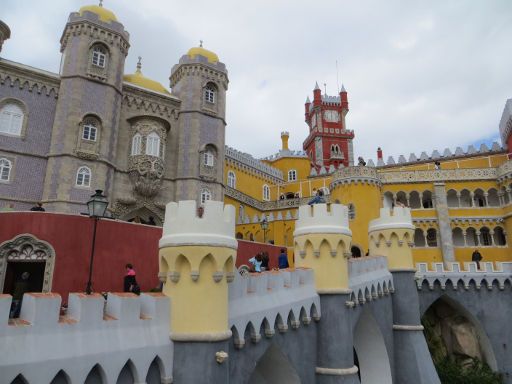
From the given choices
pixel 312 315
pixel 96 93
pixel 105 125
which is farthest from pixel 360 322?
pixel 96 93

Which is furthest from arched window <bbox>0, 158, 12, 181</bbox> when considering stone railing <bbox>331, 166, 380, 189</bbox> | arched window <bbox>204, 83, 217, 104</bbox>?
stone railing <bbox>331, 166, 380, 189</bbox>

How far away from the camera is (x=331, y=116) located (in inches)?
2606

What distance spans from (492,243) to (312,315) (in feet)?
91.7

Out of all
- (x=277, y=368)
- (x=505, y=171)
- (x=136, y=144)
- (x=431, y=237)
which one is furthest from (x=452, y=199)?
(x=277, y=368)

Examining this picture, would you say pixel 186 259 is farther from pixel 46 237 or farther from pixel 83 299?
pixel 46 237

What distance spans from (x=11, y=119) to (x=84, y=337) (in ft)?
68.2

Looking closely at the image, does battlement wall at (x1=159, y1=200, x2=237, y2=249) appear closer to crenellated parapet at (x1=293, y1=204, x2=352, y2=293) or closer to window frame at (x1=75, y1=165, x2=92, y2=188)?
crenellated parapet at (x1=293, y1=204, x2=352, y2=293)

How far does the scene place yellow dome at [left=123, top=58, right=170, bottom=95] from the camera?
90.6ft

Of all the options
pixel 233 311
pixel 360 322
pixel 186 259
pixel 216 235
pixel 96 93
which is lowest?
pixel 360 322

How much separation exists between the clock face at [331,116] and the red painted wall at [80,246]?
184 feet

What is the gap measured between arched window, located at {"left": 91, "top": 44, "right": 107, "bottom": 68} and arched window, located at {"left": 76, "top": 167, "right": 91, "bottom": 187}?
268 inches

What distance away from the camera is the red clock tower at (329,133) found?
2474 inches

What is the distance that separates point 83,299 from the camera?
5.20m

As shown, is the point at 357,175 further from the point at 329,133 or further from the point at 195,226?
the point at 329,133
